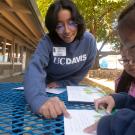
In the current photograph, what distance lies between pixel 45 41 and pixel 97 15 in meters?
17.6

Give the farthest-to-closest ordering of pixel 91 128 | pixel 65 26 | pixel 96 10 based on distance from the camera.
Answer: pixel 96 10 < pixel 65 26 < pixel 91 128

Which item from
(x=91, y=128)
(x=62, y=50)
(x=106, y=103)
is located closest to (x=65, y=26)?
(x=62, y=50)

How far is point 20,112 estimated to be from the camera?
161 cm

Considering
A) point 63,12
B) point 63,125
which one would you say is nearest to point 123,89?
point 63,12

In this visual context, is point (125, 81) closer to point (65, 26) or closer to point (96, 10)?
point (65, 26)

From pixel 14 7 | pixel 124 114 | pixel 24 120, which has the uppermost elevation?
pixel 14 7

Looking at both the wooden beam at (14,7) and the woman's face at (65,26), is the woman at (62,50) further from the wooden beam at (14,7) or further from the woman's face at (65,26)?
the wooden beam at (14,7)

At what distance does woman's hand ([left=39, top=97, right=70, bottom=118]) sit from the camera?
1.51 meters

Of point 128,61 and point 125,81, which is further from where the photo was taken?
point 125,81

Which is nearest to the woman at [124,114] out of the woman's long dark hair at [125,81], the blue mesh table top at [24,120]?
the blue mesh table top at [24,120]

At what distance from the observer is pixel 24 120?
146 centimetres

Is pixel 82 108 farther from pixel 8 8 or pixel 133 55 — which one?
pixel 8 8

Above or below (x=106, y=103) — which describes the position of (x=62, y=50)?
above

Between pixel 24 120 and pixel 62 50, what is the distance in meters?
1.08
